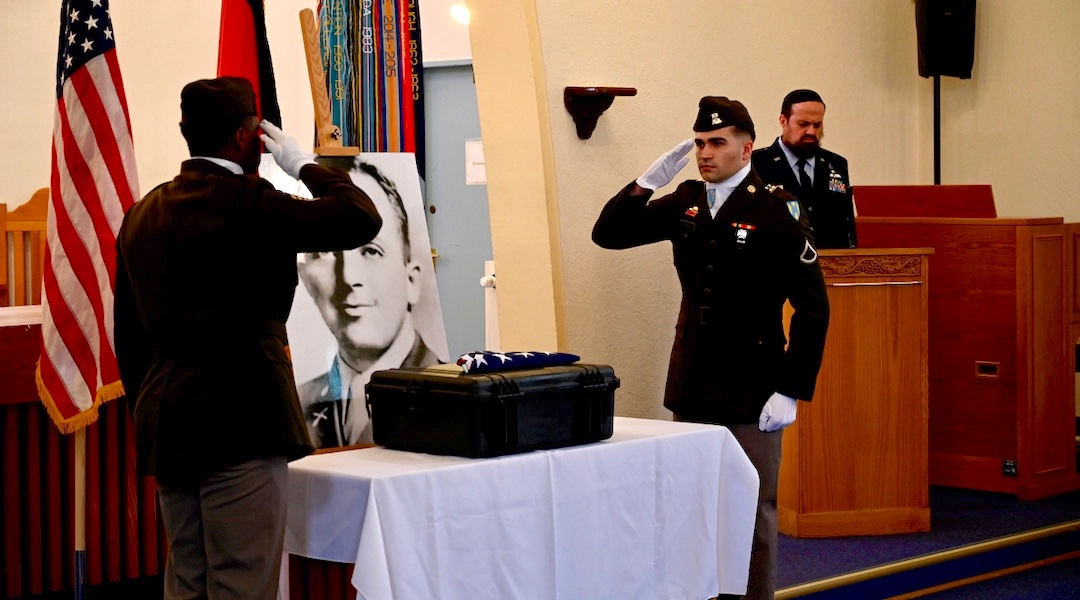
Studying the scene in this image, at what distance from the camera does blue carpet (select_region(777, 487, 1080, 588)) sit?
4.04 meters

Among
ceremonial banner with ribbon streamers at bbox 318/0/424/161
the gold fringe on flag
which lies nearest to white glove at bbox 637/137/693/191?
ceremonial banner with ribbon streamers at bbox 318/0/424/161

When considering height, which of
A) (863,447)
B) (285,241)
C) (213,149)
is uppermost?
(213,149)

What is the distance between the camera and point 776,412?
3143 millimetres

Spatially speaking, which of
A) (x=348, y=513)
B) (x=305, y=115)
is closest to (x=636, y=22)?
(x=348, y=513)

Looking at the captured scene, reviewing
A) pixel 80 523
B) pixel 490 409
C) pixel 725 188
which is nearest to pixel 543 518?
pixel 490 409

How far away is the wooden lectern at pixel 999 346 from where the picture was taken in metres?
5.11

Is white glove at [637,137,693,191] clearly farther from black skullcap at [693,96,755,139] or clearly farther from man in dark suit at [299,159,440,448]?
man in dark suit at [299,159,440,448]

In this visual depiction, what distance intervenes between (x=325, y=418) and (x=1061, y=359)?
12.1 ft

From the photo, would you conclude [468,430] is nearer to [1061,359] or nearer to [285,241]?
[285,241]

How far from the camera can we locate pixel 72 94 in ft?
11.1

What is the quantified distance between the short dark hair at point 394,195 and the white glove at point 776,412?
3.43 feet

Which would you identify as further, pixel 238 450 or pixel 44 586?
pixel 44 586

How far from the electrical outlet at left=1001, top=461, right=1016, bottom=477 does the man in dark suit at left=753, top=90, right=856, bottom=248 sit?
4.38ft

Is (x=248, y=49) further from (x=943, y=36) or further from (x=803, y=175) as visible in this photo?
(x=943, y=36)
